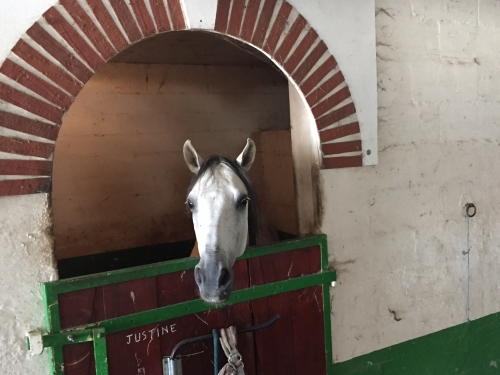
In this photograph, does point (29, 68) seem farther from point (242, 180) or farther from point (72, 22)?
point (242, 180)

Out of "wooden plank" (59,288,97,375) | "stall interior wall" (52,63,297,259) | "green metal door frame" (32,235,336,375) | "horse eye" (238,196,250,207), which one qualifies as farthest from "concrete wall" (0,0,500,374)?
"wooden plank" (59,288,97,375)

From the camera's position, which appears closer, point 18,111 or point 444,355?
point 18,111

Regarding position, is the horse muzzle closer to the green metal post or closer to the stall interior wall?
the green metal post

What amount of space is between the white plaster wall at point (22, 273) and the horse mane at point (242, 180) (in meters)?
0.67

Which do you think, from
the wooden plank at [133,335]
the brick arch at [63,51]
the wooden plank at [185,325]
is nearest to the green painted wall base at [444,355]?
the wooden plank at [185,325]

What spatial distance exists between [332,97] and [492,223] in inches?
69.1

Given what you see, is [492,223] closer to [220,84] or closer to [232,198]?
[232,198]

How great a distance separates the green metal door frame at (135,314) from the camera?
70.4 inches

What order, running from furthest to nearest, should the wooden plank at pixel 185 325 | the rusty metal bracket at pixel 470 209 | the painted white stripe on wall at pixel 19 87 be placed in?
the rusty metal bracket at pixel 470 209
the wooden plank at pixel 185 325
the painted white stripe on wall at pixel 19 87

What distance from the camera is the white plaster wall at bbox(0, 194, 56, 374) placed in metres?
1.73

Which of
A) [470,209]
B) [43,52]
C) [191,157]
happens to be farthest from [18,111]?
[470,209]

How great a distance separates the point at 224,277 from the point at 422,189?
5.73 ft

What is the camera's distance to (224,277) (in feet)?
5.67

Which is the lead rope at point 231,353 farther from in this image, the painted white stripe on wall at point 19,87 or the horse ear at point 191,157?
the painted white stripe on wall at point 19,87
